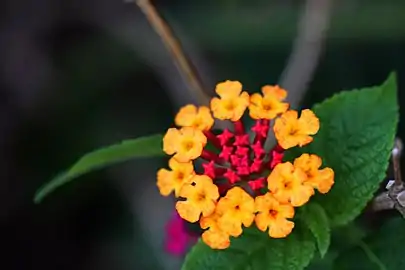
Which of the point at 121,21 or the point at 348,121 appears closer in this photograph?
the point at 348,121

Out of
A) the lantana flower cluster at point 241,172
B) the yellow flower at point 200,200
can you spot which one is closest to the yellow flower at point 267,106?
the lantana flower cluster at point 241,172

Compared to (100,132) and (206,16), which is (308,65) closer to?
(206,16)

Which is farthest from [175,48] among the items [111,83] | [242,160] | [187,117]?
[111,83]

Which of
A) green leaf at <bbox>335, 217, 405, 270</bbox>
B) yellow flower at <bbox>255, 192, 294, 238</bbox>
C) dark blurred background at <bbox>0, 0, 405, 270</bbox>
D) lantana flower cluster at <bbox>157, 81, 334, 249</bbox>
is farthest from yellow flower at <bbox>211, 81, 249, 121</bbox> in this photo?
dark blurred background at <bbox>0, 0, 405, 270</bbox>

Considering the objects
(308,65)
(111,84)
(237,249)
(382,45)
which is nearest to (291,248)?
(237,249)

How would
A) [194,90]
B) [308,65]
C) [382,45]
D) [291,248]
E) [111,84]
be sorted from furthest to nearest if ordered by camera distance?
[111,84] < [382,45] < [308,65] < [194,90] < [291,248]

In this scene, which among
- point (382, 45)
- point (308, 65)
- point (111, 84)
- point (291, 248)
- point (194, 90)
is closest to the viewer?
point (291, 248)

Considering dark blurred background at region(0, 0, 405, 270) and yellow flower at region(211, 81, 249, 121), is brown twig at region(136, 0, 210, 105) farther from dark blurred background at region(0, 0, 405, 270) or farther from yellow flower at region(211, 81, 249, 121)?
dark blurred background at region(0, 0, 405, 270)
